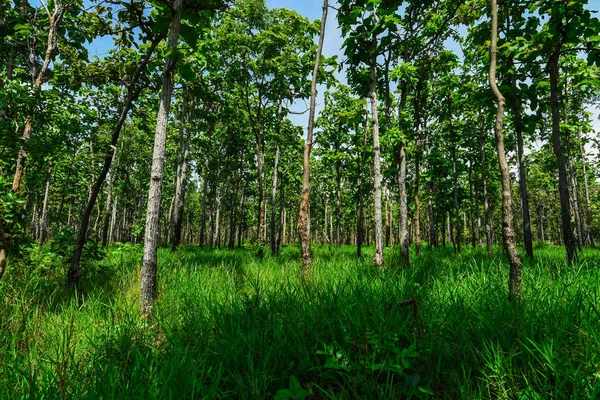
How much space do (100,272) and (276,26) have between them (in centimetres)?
1009

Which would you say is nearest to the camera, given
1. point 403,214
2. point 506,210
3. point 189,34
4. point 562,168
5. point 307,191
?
point 506,210

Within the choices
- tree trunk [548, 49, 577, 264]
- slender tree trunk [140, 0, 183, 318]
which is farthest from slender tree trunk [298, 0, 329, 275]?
tree trunk [548, 49, 577, 264]

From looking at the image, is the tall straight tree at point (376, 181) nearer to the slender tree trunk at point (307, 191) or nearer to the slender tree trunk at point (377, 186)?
the slender tree trunk at point (377, 186)

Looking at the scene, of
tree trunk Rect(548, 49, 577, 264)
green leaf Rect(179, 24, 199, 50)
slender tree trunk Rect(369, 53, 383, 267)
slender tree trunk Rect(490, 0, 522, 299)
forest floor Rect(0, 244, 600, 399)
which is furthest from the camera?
slender tree trunk Rect(369, 53, 383, 267)

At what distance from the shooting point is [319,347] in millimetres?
2422

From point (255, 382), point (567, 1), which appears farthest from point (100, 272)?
point (567, 1)

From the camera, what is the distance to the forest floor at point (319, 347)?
1828 millimetres

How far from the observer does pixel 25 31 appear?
5332 millimetres

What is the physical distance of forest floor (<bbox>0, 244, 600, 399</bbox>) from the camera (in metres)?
1.83

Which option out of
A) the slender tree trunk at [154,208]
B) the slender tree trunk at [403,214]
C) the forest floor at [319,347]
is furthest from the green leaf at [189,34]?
the slender tree trunk at [403,214]

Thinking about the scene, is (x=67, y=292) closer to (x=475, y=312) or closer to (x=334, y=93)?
(x=475, y=312)

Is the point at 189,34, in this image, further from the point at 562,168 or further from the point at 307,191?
the point at 562,168

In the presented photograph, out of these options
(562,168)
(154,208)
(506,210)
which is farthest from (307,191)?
(562,168)

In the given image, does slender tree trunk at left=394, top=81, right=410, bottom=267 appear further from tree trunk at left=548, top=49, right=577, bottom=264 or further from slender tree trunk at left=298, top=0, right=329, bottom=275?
tree trunk at left=548, top=49, right=577, bottom=264
